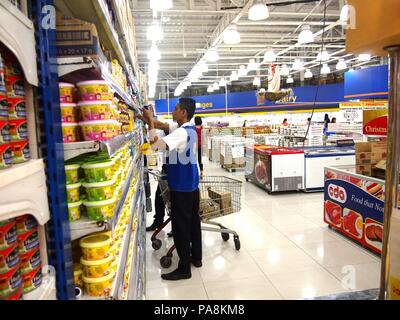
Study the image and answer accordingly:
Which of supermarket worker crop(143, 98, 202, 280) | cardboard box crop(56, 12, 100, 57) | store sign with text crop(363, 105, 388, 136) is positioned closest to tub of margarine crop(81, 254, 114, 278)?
cardboard box crop(56, 12, 100, 57)

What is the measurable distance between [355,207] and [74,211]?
13.4 ft

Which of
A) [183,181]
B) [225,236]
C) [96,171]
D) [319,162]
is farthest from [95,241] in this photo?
[319,162]

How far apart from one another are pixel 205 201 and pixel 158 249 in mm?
923

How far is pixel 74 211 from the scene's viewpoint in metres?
1.29

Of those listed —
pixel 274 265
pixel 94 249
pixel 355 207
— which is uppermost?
pixel 94 249

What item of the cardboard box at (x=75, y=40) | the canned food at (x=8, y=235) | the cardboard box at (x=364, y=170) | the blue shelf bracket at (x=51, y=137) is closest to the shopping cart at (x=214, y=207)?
the cardboard box at (x=364, y=170)

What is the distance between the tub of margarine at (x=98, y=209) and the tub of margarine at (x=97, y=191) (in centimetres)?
2

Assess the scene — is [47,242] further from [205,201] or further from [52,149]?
[205,201]

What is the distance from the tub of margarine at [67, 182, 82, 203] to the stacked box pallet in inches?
158

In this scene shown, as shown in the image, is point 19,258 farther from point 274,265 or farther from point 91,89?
point 274,265

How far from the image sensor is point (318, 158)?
23.9 feet

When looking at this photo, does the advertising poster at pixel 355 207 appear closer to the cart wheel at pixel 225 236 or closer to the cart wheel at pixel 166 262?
the cart wheel at pixel 225 236

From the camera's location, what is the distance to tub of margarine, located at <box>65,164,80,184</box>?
1.29 meters
